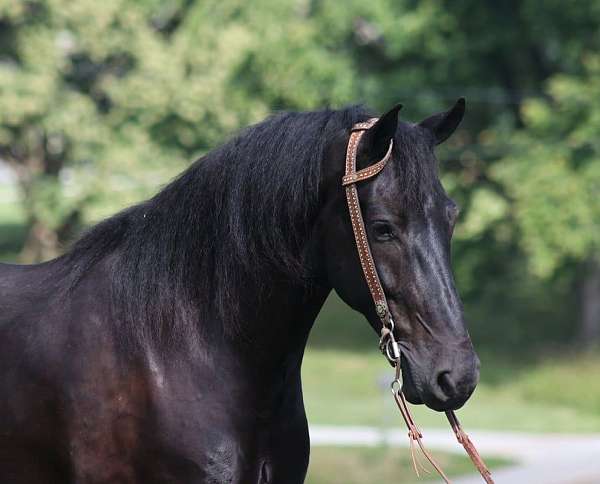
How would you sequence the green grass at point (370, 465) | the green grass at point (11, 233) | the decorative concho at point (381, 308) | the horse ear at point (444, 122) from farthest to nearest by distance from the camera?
the green grass at point (11, 233) < the green grass at point (370, 465) < the horse ear at point (444, 122) < the decorative concho at point (381, 308)

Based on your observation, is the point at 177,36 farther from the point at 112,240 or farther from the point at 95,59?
the point at 112,240

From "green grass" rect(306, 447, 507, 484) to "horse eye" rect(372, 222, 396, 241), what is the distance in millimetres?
7165

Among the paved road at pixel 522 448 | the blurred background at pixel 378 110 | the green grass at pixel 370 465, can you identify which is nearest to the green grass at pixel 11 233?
the blurred background at pixel 378 110

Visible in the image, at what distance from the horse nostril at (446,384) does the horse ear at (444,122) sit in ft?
2.51

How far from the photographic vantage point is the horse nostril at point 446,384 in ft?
10.2

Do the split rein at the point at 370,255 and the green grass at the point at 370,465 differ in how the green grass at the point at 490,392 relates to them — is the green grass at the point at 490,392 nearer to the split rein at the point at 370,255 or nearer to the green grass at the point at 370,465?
→ the green grass at the point at 370,465

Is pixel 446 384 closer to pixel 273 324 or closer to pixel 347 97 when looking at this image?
pixel 273 324

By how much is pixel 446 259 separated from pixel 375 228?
0.22m

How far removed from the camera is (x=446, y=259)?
3.23 metres

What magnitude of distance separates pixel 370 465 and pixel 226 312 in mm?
8084

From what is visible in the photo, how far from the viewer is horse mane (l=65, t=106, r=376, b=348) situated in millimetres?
3406

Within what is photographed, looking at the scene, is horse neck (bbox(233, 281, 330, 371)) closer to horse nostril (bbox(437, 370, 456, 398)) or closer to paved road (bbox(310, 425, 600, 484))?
horse nostril (bbox(437, 370, 456, 398))

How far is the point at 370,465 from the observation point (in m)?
11.2

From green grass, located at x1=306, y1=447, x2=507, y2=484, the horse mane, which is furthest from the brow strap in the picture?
green grass, located at x1=306, y1=447, x2=507, y2=484
